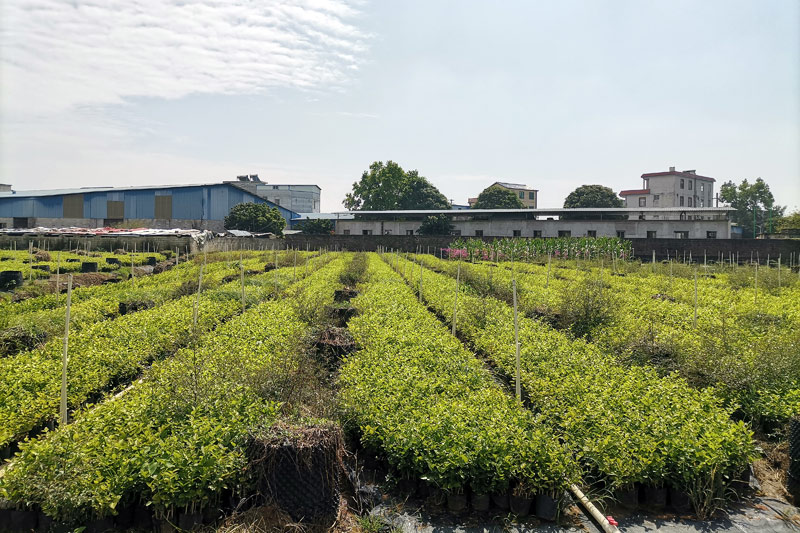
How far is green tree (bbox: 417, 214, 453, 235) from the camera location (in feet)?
157

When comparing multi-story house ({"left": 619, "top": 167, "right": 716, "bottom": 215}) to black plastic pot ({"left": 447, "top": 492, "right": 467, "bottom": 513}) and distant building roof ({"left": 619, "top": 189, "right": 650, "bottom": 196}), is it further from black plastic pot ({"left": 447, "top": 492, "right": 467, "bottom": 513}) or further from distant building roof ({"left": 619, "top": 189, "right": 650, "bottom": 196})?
black plastic pot ({"left": 447, "top": 492, "right": 467, "bottom": 513})

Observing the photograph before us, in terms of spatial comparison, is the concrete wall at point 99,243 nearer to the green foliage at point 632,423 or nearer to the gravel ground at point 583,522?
the green foliage at point 632,423

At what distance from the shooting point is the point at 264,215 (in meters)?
52.1

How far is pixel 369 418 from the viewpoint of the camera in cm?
607

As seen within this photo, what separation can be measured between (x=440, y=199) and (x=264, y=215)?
95.8ft

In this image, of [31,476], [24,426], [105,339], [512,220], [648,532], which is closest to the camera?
[31,476]

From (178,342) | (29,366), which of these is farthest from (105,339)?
(29,366)

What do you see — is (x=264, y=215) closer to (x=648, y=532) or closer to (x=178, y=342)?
(x=178, y=342)

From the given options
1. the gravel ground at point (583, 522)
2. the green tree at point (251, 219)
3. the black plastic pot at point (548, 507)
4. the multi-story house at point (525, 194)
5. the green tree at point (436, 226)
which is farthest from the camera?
the multi-story house at point (525, 194)

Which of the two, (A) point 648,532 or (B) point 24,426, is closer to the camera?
(A) point 648,532

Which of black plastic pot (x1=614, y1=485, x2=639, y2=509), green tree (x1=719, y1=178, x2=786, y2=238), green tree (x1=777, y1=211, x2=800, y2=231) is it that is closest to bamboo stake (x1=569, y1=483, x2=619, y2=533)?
black plastic pot (x1=614, y1=485, x2=639, y2=509)

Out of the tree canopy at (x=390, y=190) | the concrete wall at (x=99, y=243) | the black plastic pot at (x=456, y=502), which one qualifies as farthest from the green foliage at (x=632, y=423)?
the tree canopy at (x=390, y=190)

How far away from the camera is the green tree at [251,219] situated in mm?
50938

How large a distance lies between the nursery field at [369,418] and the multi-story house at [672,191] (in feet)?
213
